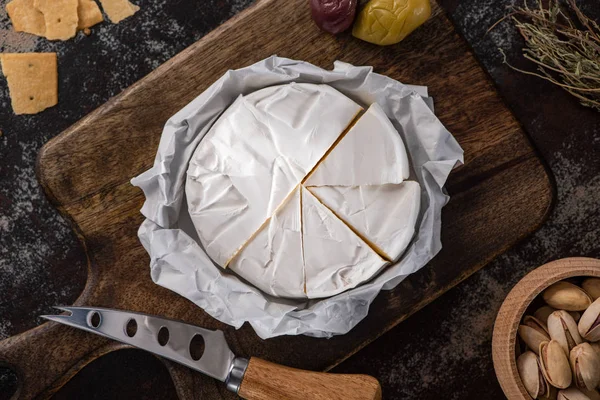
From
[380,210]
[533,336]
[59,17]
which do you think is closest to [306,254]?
[380,210]

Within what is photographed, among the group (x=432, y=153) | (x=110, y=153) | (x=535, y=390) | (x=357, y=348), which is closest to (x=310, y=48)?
(x=432, y=153)

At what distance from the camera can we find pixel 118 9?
4.69 ft

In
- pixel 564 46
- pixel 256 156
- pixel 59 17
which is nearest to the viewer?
pixel 256 156

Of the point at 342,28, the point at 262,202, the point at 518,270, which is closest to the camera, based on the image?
the point at 262,202

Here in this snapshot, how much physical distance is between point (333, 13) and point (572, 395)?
97 cm

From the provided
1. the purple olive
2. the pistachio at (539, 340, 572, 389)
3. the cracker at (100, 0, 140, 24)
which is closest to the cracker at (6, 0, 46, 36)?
the cracker at (100, 0, 140, 24)

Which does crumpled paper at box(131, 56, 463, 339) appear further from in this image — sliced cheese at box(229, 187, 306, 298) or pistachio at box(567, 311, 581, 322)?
pistachio at box(567, 311, 581, 322)

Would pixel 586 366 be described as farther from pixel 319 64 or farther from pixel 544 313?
pixel 319 64

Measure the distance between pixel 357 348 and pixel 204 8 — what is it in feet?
3.20

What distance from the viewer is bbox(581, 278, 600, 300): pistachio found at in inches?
45.9

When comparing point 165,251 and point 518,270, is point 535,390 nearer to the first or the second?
point 518,270

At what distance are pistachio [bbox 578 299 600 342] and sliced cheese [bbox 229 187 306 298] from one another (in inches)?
23.9

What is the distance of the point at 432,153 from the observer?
3.80ft

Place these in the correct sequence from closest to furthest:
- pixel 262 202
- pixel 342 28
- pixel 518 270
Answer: pixel 262 202 < pixel 342 28 < pixel 518 270
